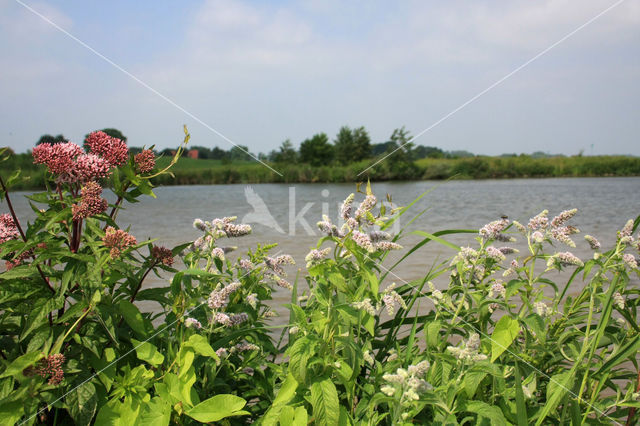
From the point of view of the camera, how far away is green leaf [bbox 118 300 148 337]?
5.69 ft

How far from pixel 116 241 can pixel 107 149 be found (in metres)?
0.48

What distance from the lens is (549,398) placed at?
5.90ft

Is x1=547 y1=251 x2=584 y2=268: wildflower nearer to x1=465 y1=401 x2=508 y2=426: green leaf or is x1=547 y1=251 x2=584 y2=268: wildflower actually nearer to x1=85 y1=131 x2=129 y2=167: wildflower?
x1=465 y1=401 x2=508 y2=426: green leaf

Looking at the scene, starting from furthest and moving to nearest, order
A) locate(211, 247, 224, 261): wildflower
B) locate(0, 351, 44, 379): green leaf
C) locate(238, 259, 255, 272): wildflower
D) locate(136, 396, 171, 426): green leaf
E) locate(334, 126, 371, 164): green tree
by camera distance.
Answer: locate(334, 126, 371, 164): green tree
locate(238, 259, 255, 272): wildflower
locate(211, 247, 224, 261): wildflower
locate(136, 396, 171, 426): green leaf
locate(0, 351, 44, 379): green leaf

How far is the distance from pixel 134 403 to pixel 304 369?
668 millimetres

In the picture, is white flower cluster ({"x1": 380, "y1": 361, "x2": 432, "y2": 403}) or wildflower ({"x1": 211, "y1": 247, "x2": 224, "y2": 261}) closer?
white flower cluster ({"x1": 380, "y1": 361, "x2": 432, "y2": 403})

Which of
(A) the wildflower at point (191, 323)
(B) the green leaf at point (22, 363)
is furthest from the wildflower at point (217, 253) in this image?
(B) the green leaf at point (22, 363)

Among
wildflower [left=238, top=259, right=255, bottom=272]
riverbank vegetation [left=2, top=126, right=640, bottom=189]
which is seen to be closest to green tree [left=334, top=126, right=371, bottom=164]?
riverbank vegetation [left=2, top=126, right=640, bottom=189]

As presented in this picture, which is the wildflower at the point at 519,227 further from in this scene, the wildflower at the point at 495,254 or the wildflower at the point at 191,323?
the wildflower at the point at 191,323

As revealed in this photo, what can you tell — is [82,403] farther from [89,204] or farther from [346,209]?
[346,209]

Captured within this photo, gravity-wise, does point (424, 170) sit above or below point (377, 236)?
above

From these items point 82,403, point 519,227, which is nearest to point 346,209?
point 519,227

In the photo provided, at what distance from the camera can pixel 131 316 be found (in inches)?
68.9

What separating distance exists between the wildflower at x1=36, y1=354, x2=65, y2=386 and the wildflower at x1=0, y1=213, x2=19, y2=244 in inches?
25.2
